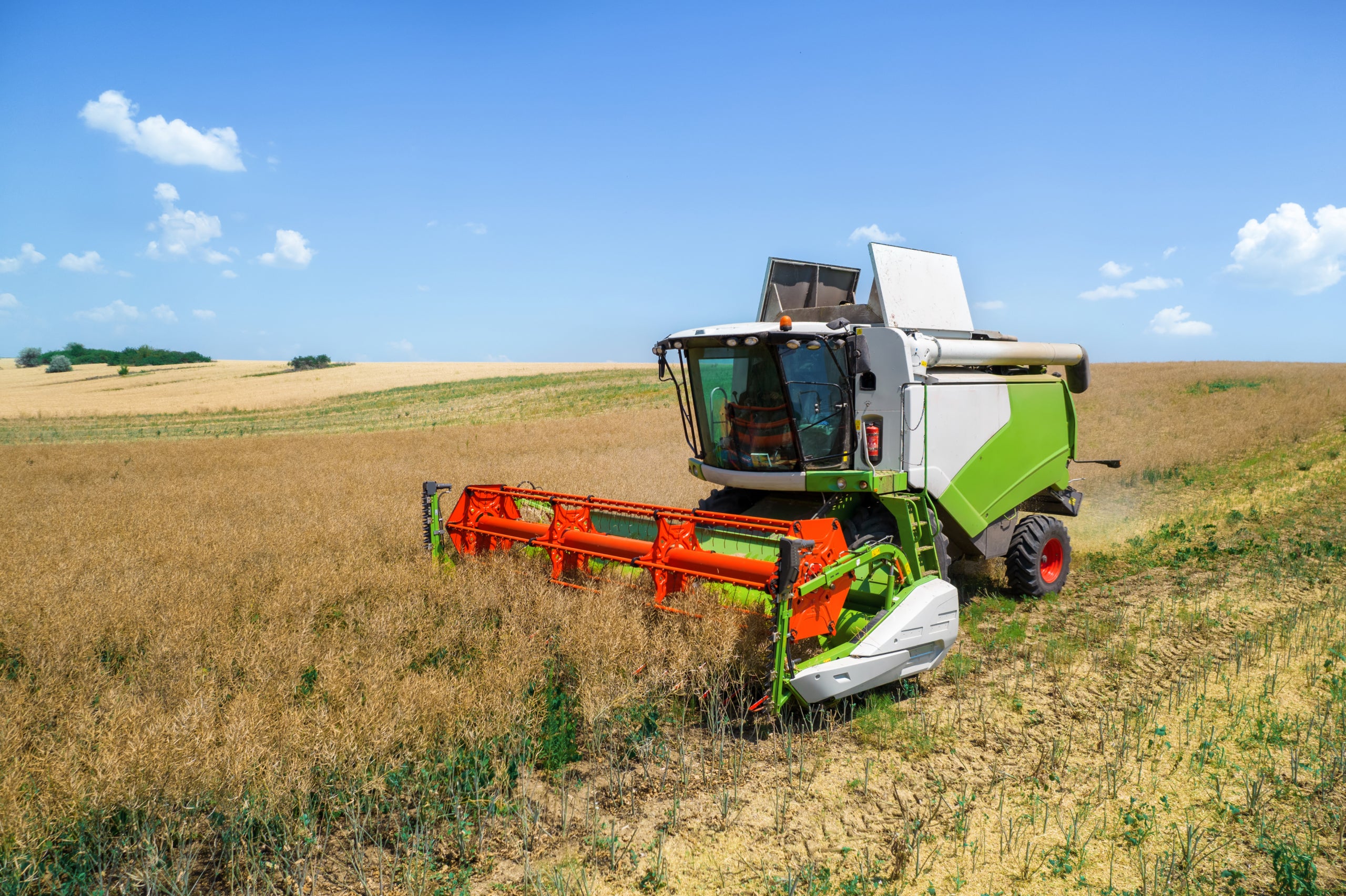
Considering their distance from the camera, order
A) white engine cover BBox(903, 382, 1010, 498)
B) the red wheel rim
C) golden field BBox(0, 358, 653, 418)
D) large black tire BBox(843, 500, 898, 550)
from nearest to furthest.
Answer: large black tire BBox(843, 500, 898, 550), white engine cover BBox(903, 382, 1010, 498), the red wheel rim, golden field BBox(0, 358, 653, 418)

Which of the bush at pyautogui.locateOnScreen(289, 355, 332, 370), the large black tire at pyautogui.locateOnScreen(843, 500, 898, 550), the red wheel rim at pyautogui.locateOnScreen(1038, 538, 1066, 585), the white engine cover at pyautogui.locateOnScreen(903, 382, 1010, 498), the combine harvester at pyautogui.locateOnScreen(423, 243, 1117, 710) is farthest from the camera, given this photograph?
the bush at pyautogui.locateOnScreen(289, 355, 332, 370)

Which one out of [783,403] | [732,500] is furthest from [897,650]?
[732,500]

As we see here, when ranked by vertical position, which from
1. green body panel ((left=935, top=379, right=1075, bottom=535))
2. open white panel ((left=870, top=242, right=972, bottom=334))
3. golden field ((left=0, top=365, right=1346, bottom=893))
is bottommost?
golden field ((left=0, top=365, right=1346, bottom=893))

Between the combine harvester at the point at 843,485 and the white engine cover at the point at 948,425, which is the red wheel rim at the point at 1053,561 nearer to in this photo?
the combine harvester at the point at 843,485

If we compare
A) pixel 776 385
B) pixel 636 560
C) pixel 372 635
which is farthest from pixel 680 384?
pixel 372 635

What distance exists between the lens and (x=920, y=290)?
6605mm

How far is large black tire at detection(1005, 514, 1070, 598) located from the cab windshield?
2398mm

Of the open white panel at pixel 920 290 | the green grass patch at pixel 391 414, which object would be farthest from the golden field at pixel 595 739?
the green grass patch at pixel 391 414

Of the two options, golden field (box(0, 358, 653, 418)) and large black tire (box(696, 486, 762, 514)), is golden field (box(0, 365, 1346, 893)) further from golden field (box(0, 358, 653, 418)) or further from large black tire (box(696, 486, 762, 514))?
golden field (box(0, 358, 653, 418))

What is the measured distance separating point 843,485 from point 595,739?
2618 millimetres

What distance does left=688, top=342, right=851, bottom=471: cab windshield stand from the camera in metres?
5.72

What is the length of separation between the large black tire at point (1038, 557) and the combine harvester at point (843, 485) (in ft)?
0.06

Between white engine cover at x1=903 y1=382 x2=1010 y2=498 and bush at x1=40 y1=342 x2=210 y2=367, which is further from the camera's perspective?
bush at x1=40 y1=342 x2=210 y2=367

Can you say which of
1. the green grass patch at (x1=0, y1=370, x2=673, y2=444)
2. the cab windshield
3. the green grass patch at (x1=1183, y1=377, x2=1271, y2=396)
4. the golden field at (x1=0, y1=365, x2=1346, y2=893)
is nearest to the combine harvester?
the cab windshield
